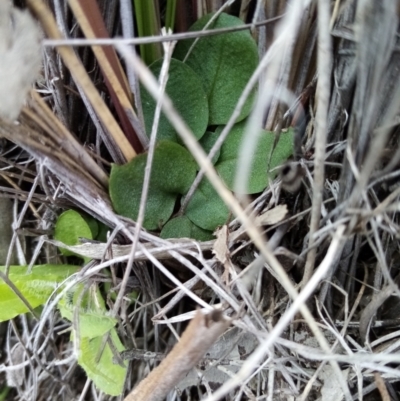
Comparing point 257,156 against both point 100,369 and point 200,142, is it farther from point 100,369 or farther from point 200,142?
point 100,369

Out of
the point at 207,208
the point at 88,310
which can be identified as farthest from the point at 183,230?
the point at 88,310

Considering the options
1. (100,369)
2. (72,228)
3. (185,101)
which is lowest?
(100,369)

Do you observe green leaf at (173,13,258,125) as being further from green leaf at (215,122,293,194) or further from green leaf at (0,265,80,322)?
green leaf at (0,265,80,322)

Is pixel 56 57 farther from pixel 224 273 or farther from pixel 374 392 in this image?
pixel 374 392

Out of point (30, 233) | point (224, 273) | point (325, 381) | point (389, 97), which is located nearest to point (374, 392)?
point (325, 381)

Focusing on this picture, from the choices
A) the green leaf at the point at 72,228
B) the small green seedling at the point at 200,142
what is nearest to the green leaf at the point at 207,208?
the small green seedling at the point at 200,142

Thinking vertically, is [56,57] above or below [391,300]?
above

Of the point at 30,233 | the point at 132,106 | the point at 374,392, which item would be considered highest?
the point at 132,106
